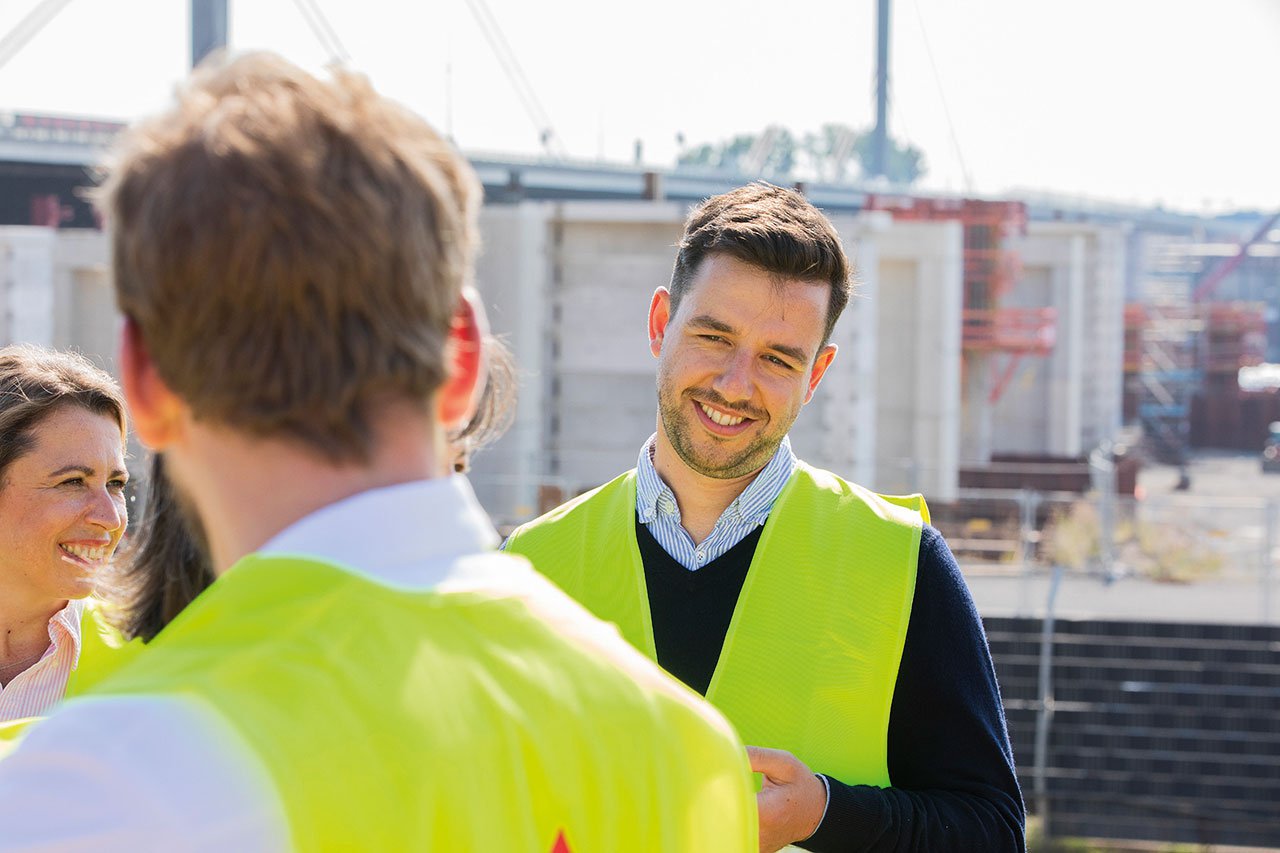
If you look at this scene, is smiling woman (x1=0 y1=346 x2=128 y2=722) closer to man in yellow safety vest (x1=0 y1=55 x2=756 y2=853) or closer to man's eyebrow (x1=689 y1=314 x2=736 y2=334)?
man's eyebrow (x1=689 y1=314 x2=736 y2=334)

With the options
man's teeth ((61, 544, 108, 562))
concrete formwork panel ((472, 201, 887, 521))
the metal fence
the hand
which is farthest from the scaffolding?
the hand

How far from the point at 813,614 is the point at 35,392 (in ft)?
5.17

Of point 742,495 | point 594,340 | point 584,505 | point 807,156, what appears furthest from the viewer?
point 807,156

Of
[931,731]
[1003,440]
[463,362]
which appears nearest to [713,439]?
[931,731]

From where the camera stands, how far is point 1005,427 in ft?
104

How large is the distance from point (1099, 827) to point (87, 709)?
34.9 ft

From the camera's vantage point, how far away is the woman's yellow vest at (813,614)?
7.39ft

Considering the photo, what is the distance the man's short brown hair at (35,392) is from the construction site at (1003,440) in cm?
83

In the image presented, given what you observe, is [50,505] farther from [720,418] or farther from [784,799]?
[784,799]

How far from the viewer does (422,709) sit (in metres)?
0.94

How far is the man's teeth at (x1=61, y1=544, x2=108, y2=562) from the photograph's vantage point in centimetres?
280

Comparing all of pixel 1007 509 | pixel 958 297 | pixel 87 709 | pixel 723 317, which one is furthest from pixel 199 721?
pixel 958 297

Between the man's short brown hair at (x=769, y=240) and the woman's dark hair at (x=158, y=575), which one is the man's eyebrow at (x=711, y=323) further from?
the woman's dark hair at (x=158, y=575)

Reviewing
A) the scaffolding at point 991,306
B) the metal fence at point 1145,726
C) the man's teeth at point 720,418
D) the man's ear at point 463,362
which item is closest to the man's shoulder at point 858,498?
the man's teeth at point 720,418
